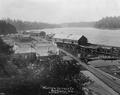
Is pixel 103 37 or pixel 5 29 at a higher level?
pixel 5 29

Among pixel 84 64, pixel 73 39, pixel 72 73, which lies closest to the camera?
pixel 72 73

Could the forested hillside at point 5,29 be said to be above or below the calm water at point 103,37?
above

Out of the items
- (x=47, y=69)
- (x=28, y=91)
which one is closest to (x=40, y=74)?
(x=47, y=69)

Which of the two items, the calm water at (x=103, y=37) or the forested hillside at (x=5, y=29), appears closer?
the calm water at (x=103, y=37)

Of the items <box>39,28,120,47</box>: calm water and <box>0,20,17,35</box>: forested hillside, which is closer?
<box>39,28,120,47</box>: calm water

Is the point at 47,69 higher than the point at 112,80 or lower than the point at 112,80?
higher

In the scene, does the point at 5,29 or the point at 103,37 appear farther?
the point at 5,29

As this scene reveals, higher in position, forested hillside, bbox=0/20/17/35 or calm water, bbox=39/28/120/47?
forested hillside, bbox=0/20/17/35

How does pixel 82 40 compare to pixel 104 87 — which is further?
pixel 82 40

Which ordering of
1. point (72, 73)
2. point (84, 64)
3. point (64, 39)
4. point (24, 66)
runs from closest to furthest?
point (72, 73) → point (24, 66) → point (84, 64) → point (64, 39)

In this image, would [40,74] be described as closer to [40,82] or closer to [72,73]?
[40,82]
